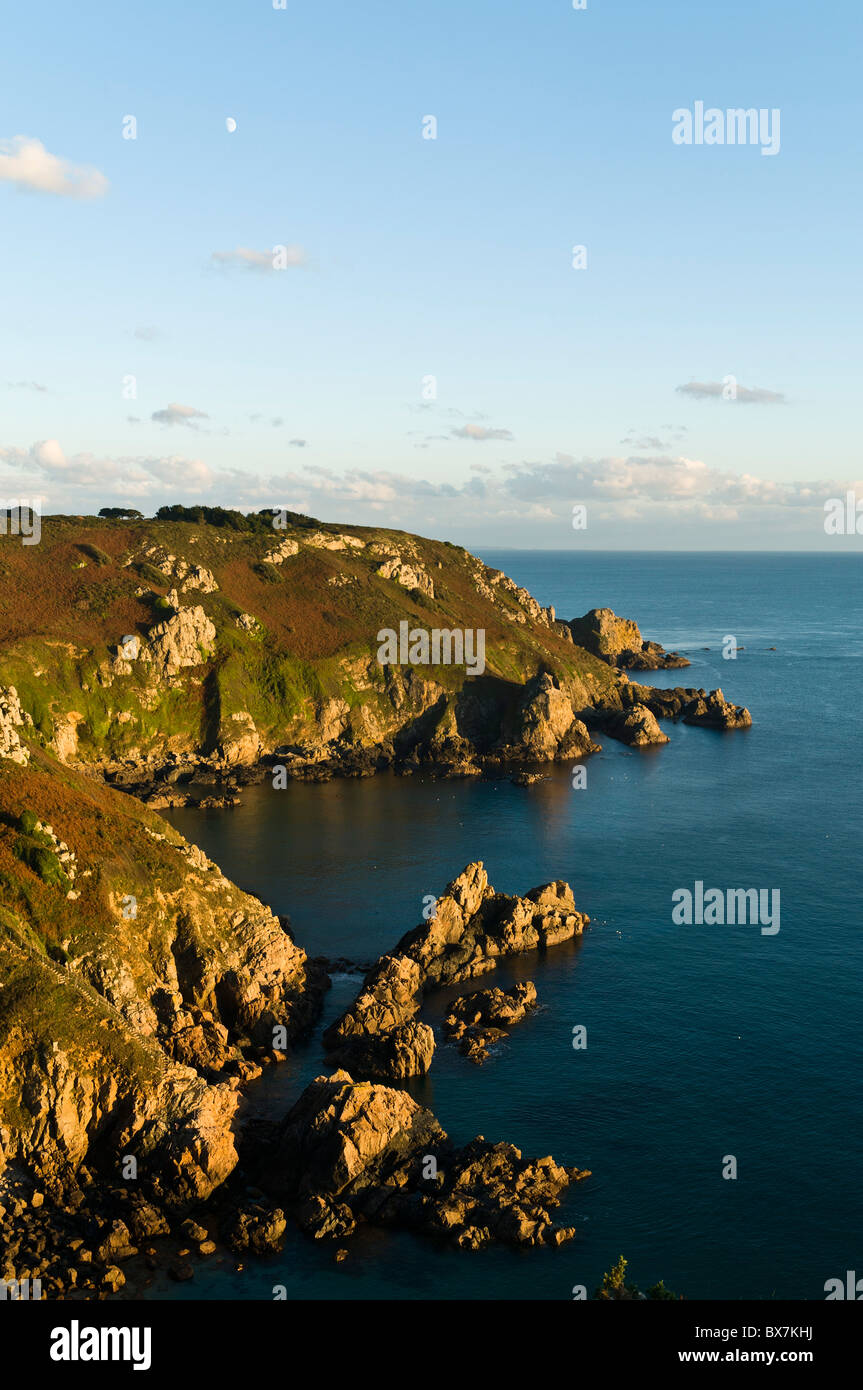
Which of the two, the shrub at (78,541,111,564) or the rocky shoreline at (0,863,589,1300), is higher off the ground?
the shrub at (78,541,111,564)

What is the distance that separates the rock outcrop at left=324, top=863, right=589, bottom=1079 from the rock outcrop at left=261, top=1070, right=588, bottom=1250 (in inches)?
333

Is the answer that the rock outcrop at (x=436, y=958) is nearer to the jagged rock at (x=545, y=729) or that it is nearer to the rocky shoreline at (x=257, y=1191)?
the rocky shoreline at (x=257, y=1191)

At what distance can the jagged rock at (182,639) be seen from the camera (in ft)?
508

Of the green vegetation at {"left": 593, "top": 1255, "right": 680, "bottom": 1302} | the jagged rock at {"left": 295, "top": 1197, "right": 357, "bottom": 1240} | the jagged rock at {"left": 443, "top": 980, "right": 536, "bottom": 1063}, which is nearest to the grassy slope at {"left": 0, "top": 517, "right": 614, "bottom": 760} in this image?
the jagged rock at {"left": 443, "top": 980, "right": 536, "bottom": 1063}

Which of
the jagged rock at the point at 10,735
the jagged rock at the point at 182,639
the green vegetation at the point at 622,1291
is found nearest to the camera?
the green vegetation at the point at 622,1291

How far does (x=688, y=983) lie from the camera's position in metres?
81.0

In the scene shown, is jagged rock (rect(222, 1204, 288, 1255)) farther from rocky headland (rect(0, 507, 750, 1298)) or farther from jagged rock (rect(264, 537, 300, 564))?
jagged rock (rect(264, 537, 300, 564))

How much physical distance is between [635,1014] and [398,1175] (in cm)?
2691

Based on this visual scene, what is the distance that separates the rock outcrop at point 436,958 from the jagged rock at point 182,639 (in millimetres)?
81399

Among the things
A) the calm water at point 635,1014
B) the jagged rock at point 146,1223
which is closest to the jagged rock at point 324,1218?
the calm water at point 635,1014

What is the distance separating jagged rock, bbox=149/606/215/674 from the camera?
155 meters

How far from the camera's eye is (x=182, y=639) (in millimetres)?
157625

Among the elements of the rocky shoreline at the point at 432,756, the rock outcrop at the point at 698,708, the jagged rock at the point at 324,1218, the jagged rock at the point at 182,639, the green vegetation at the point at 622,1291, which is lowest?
the jagged rock at the point at 324,1218

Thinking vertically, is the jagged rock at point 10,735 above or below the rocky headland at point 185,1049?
above
